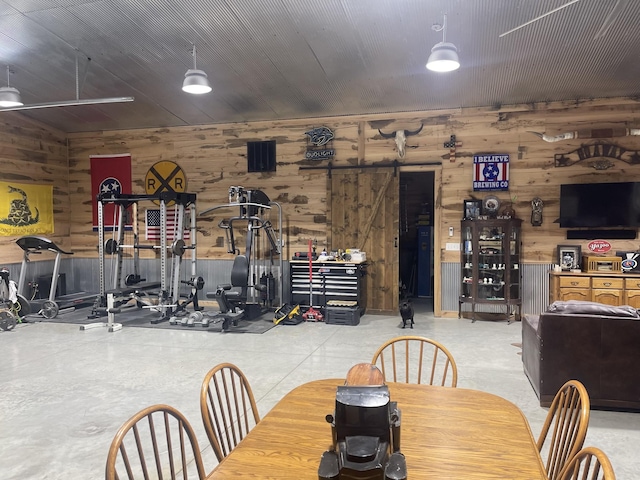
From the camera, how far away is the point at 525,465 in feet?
4.60

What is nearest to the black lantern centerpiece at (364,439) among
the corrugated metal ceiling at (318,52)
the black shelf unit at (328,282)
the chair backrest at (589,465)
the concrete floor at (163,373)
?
the chair backrest at (589,465)

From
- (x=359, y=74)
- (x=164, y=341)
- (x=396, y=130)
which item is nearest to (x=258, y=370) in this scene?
(x=164, y=341)

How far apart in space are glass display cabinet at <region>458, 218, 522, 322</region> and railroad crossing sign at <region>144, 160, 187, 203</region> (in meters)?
4.97

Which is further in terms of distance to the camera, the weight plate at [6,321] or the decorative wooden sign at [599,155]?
the decorative wooden sign at [599,155]

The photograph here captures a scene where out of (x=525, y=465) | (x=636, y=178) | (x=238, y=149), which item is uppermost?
(x=238, y=149)

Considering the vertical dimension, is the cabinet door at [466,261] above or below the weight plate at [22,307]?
above

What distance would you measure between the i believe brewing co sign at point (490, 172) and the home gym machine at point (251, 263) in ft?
10.3

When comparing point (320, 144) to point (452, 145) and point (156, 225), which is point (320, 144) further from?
point (156, 225)

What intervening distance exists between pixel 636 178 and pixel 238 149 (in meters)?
6.16

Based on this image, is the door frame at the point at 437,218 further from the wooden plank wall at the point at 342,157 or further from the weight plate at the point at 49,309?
the weight plate at the point at 49,309

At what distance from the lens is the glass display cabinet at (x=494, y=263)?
22.2ft

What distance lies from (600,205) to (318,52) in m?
4.44

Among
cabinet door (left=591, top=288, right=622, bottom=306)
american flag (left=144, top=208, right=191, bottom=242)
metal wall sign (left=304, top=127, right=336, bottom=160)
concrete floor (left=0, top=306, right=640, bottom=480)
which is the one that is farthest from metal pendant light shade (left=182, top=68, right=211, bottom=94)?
cabinet door (left=591, top=288, right=622, bottom=306)

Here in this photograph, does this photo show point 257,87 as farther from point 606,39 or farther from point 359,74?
point 606,39
